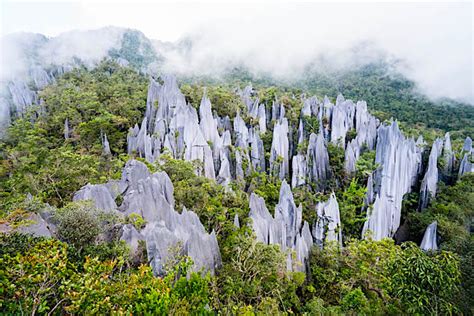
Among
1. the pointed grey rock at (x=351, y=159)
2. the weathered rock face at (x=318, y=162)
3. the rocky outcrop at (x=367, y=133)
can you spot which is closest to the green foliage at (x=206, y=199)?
the weathered rock face at (x=318, y=162)

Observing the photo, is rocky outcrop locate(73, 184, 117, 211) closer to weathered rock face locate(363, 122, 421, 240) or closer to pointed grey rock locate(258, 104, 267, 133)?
weathered rock face locate(363, 122, 421, 240)

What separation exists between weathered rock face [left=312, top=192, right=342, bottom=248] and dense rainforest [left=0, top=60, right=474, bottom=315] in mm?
1251

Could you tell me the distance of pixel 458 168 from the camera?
2539 centimetres

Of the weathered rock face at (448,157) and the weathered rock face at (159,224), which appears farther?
the weathered rock face at (448,157)

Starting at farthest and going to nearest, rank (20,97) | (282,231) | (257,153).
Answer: (20,97) → (257,153) → (282,231)

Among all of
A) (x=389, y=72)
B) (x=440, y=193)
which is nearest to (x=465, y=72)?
(x=389, y=72)

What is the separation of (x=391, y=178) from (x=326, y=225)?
8761mm

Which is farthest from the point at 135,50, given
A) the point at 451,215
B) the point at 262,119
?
the point at 451,215

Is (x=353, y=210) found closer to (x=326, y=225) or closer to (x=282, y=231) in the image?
(x=326, y=225)

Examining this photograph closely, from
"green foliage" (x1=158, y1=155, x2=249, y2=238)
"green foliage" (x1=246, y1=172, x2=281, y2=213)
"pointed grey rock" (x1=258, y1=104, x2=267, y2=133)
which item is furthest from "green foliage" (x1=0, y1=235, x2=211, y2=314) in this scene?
"pointed grey rock" (x1=258, y1=104, x2=267, y2=133)

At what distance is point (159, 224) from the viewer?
11766 millimetres

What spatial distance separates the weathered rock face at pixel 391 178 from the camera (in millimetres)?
19891

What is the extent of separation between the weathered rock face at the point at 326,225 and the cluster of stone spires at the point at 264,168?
59 millimetres

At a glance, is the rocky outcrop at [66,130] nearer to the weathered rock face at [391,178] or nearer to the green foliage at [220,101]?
the green foliage at [220,101]
